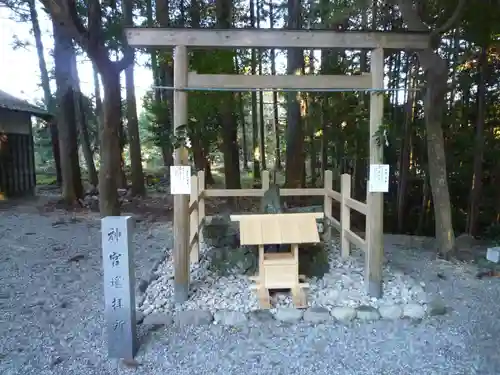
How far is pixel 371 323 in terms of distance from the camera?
323cm

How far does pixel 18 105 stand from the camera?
1059 centimetres

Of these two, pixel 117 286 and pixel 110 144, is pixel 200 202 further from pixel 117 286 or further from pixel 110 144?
pixel 117 286

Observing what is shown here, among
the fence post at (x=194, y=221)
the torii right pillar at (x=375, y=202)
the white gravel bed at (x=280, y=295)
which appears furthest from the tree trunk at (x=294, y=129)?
the torii right pillar at (x=375, y=202)

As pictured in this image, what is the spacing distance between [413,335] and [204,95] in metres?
5.62

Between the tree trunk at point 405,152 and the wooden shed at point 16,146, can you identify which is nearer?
the tree trunk at point 405,152

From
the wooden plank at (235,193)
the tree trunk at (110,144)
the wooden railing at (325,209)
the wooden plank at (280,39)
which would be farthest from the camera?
the tree trunk at (110,144)

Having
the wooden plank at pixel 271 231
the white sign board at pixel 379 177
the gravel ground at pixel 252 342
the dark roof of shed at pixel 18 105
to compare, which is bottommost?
the gravel ground at pixel 252 342

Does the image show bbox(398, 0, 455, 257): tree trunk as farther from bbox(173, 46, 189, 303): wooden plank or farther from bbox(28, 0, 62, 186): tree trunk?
bbox(28, 0, 62, 186): tree trunk

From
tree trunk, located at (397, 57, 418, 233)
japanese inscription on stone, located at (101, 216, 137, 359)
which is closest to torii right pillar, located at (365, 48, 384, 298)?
japanese inscription on stone, located at (101, 216, 137, 359)

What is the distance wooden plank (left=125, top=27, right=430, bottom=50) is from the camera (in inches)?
135

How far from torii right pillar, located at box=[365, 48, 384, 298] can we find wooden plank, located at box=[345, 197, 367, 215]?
21 centimetres

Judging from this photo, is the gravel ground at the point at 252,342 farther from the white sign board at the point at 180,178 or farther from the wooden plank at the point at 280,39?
the wooden plank at the point at 280,39

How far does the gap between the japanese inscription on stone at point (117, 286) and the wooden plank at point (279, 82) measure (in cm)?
149

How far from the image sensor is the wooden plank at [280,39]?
3436mm
